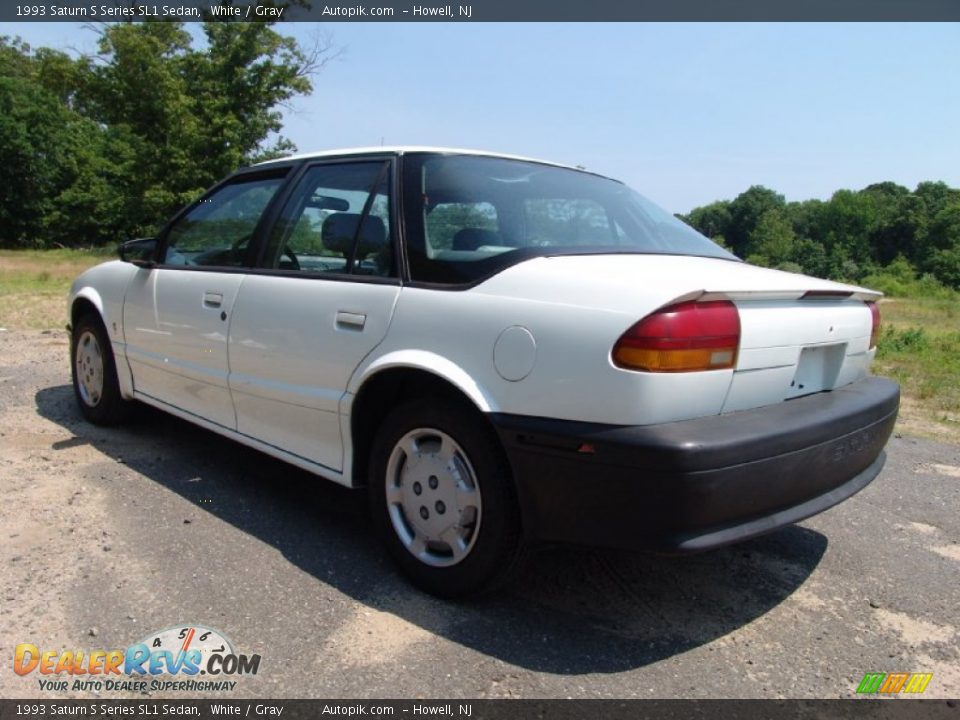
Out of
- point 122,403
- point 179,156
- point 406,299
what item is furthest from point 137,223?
point 406,299

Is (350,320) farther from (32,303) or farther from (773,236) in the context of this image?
(773,236)

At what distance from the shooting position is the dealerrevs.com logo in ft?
7.31

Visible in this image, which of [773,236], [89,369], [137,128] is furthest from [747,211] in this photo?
[89,369]

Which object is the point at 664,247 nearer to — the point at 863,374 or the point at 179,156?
the point at 863,374

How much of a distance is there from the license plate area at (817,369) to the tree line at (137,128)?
29990 mm

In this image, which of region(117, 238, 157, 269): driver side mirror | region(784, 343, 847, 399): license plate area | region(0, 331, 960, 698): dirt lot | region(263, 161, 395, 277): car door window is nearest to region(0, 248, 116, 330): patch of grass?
region(117, 238, 157, 269): driver side mirror

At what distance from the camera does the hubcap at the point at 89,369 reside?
4793 mm

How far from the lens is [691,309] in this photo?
2258mm

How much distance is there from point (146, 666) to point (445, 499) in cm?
109

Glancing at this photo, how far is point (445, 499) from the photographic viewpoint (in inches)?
105

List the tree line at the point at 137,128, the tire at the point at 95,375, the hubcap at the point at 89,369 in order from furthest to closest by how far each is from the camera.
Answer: the tree line at the point at 137,128 → the hubcap at the point at 89,369 → the tire at the point at 95,375

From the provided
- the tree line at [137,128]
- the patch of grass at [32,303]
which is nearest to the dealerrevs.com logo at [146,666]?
the patch of grass at [32,303]

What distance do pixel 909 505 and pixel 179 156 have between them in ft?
100

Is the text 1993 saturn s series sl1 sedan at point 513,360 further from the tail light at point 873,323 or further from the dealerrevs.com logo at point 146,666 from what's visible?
the dealerrevs.com logo at point 146,666
